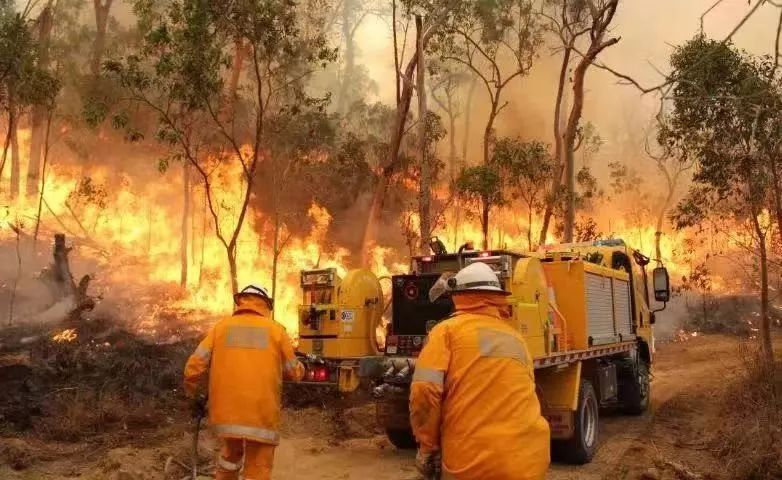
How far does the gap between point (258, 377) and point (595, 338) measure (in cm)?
558

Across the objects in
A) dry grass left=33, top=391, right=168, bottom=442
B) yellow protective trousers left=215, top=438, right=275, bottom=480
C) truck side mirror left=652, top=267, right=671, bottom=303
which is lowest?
dry grass left=33, top=391, right=168, bottom=442

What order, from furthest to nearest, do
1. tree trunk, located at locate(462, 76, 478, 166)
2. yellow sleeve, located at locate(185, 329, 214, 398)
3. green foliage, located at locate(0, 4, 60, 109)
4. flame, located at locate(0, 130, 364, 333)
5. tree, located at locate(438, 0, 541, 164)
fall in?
tree trunk, located at locate(462, 76, 478, 166) → tree, located at locate(438, 0, 541, 164) → flame, located at locate(0, 130, 364, 333) → green foliage, located at locate(0, 4, 60, 109) → yellow sleeve, located at locate(185, 329, 214, 398)

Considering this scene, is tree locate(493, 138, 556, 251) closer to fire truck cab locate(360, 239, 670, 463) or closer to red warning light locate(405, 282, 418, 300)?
fire truck cab locate(360, 239, 670, 463)

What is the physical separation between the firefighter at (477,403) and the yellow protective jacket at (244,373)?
181 centimetres

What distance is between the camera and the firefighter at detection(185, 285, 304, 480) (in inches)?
201

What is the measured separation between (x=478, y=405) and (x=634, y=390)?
9507mm

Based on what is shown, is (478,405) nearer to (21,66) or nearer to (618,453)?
(618,453)

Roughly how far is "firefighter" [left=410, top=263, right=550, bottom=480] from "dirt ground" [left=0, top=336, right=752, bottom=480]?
4.52 meters

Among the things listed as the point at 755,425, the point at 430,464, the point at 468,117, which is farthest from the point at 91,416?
the point at 468,117

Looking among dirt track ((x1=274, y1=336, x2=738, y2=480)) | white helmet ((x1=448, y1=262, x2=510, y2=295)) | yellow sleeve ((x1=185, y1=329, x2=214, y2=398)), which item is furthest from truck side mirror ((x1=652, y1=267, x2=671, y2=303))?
white helmet ((x1=448, y1=262, x2=510, y2=295))

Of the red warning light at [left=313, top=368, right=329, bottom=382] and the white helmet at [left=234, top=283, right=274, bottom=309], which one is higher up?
the white helmet at [left=234, top=283, right=274, bottom=309]

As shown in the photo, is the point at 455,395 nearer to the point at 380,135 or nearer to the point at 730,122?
the point at 730,122

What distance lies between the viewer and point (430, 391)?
3.58 meters

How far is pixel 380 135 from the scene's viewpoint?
38031 millimetres
